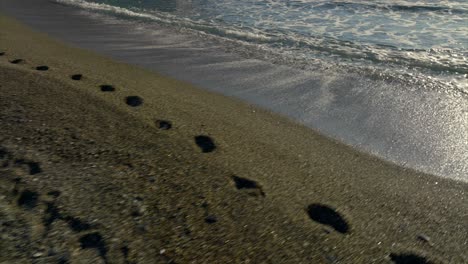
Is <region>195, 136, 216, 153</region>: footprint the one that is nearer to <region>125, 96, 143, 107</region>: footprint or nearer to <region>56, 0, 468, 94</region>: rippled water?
<region>125, 96, 143, 107</region>: footprint

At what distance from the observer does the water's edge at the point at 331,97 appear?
3703 millimetres

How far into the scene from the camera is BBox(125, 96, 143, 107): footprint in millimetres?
3529

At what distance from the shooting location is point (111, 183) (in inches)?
87.6

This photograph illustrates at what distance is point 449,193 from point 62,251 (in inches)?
95.5

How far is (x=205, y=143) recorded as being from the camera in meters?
2.98

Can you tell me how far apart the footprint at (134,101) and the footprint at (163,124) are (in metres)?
0.43

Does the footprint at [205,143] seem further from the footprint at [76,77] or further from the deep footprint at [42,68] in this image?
the deep footprint at [42,68]

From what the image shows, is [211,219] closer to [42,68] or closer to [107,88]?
[107,88]

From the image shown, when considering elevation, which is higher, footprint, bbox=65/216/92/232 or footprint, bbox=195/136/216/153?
footprint, bbox=195/136/216/153

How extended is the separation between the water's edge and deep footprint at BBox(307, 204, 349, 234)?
131 cm

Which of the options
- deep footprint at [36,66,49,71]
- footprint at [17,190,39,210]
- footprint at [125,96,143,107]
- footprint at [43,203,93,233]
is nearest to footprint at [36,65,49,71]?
deep footprint at [36,66,49,71]

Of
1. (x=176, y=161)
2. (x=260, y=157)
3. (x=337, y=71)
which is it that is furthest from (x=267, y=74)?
(x=176, y=161)

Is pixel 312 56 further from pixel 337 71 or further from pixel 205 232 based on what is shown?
pixel 205 232

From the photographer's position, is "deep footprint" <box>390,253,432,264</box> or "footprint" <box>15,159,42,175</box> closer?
"deep footprint" <box>390,253,432,264</box>
